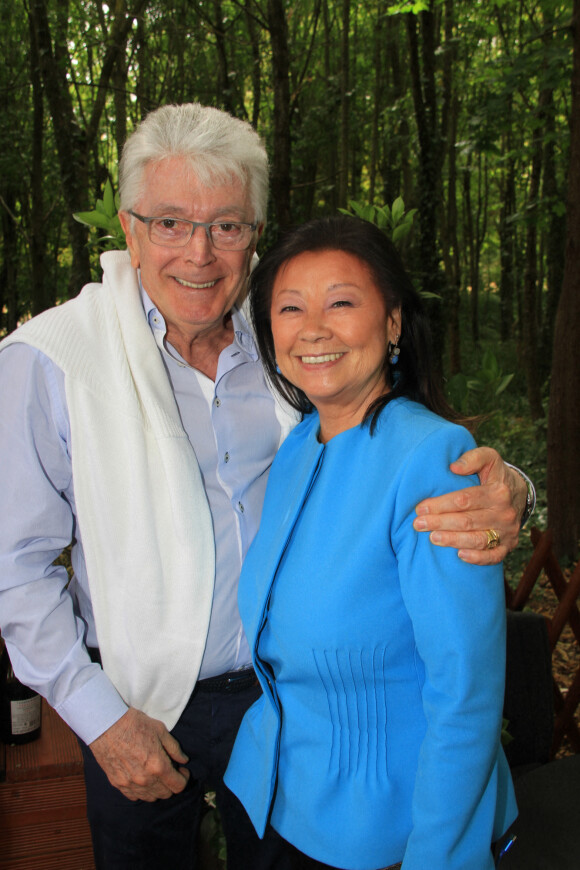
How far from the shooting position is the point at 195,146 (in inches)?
69.4

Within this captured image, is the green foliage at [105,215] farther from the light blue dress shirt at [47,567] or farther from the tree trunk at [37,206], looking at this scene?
the tree trunk at [37,206]

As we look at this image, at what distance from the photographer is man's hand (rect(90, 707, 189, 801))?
1.68m

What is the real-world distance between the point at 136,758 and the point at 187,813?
0.38 metres

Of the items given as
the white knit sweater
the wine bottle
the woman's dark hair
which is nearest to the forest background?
the woman's dark hair

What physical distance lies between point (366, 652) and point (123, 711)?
66 cm

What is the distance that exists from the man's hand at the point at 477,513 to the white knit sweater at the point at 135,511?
25.8 inches

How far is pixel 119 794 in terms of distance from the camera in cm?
184

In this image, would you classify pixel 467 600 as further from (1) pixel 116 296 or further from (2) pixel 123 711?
(1) pixel 116 296

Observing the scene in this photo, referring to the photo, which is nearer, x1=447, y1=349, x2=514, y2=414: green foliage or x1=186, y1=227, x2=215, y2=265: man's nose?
x1=186, y1=227, x2=215, y2=265: man's nose

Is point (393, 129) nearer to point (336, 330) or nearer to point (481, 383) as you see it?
point (481, 383)

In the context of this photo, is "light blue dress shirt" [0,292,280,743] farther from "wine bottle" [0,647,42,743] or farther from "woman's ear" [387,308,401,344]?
"wine bottle" [0,647,42,743]

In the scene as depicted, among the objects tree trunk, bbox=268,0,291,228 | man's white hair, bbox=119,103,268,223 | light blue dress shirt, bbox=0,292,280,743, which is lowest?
light blue dress shirt, bbox=0,292,280,743

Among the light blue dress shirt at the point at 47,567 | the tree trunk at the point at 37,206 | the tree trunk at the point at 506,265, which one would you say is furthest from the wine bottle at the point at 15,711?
the tree trunk at the point at 506,265

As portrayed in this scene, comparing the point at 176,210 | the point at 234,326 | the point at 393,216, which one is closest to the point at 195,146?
the point at 176,210
